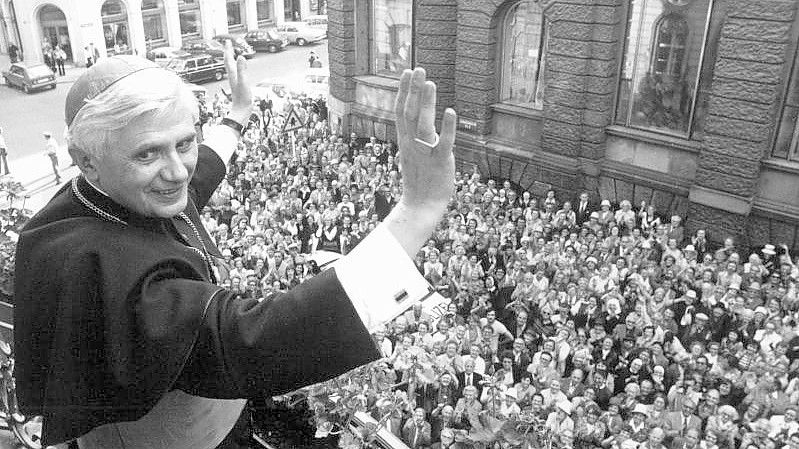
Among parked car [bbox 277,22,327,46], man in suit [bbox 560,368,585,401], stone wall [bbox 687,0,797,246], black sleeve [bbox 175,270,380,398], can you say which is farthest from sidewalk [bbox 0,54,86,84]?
black sleeve [bbox 175,270,380,398]

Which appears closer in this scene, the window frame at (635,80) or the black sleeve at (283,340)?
the black sleeve at (283,340)

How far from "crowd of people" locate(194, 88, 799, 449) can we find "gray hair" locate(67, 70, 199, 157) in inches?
168

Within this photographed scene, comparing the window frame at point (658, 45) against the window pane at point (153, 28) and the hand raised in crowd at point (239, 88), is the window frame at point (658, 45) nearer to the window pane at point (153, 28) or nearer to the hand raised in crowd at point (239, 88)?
the hand raised in crowd at point (239, 88)

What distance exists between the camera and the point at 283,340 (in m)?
1.58

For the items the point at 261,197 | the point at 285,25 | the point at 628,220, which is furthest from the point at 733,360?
the point at 285,25

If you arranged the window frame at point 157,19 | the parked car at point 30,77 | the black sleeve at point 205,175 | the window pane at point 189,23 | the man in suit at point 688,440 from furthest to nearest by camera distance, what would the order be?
the window pane at point 189,23, the window frame at point 157,19, the parked car at point 30,77, the man in suit at point 688,440, the black sleeve at point 205,175

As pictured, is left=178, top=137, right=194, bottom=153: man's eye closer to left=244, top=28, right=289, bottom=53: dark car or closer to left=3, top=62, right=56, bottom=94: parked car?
left=3, top=62, right=56, bottom=94: parked car

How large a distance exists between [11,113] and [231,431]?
30250mm

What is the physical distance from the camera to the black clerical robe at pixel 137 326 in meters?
1.60

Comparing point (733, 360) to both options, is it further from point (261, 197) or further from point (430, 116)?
point (261, 197)

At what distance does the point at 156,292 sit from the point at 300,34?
4511 centimetres

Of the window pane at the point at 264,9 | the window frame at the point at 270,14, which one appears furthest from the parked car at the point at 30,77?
the window pane at the point at 264,9

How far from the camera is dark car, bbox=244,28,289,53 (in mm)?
41938

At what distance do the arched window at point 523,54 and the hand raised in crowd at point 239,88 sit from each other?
46.0 ft
